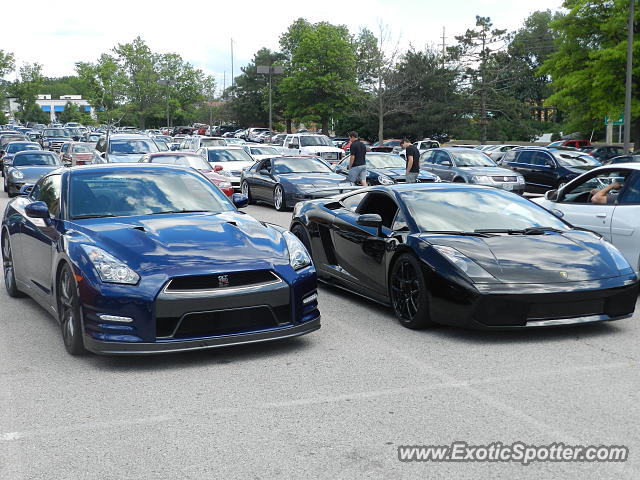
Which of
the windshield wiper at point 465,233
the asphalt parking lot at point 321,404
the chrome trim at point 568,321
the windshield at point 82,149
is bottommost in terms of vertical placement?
the asphalt parking lot at point 321,404

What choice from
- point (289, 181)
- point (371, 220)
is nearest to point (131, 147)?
point (289, 181)

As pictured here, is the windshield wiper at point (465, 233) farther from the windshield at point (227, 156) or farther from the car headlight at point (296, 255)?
the windshield at point (227, 156)

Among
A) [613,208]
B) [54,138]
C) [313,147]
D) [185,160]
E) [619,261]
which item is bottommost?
[619,261]

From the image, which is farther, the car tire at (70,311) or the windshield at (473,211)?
the windshield at (473,211)

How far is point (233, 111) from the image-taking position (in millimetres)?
98625

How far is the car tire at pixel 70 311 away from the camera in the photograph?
6.04 m

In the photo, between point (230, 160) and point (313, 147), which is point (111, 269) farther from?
point (313, 147)

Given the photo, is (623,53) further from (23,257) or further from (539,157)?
(23,257)

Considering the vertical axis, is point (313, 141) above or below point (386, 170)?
above

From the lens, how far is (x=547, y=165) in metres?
25.8

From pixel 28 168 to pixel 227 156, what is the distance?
238 inches

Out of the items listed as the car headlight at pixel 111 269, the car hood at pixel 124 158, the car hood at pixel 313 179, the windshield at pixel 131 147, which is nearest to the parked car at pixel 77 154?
the windshield at pixel 131 147

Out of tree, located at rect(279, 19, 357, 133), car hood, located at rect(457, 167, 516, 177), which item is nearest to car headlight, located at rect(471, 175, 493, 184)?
car hood, located at rect(457, 167, 516, 177)

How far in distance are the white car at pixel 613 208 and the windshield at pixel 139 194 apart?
3607mm
